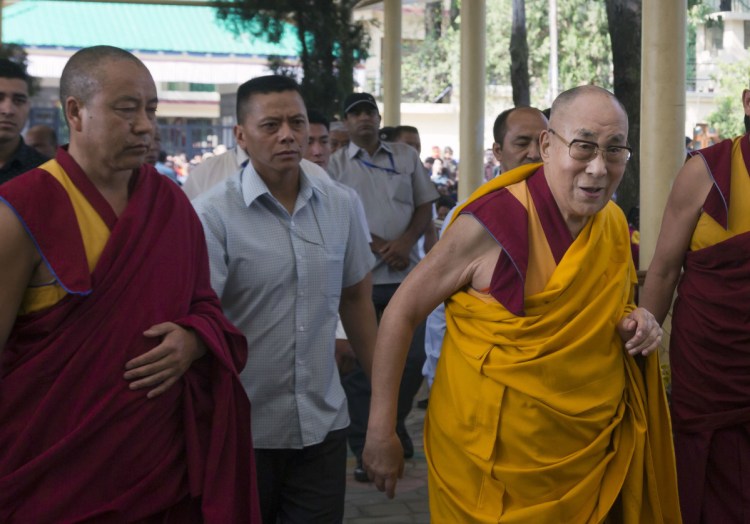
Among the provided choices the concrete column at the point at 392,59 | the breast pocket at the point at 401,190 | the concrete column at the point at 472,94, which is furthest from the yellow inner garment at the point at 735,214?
the concrete column at the point at 392,59

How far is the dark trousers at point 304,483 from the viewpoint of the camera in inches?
157

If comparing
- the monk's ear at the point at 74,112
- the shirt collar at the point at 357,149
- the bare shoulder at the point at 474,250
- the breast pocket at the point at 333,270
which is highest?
the monk's ear at the point at 74,112

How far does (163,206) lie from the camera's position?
333cm

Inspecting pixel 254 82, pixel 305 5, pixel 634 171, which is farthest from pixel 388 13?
pixel 254 82

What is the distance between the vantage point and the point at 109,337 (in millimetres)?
3082

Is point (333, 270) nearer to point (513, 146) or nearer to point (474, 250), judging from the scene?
point (474, 250)

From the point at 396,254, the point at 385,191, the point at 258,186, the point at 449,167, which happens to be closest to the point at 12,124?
the point at 258,186

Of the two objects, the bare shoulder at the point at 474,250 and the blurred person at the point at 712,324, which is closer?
the bare shoulder at the point at 474,250

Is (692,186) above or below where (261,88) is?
below

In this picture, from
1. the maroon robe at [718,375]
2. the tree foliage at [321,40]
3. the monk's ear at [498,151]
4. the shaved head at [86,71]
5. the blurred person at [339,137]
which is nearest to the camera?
the shaved head at [86,71]

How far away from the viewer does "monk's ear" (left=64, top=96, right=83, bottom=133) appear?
324 centimetres

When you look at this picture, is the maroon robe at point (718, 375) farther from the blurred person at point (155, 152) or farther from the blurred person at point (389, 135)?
the blurred person at point (389, 135)

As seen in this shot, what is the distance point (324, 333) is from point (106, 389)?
110cm

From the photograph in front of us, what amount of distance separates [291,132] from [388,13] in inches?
410
